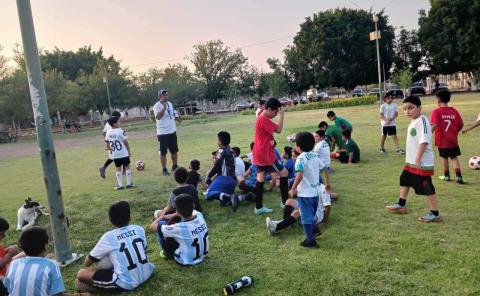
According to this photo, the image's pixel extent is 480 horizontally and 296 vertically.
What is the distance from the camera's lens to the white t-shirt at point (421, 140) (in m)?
5.77

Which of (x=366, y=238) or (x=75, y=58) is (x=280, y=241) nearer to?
(x=366, y=238)

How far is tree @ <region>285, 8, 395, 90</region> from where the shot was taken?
180 ft

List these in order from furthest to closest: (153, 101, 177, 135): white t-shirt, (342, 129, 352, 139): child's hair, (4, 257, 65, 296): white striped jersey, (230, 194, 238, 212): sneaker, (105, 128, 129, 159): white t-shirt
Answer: (342, 129, 352, 139): child's hair, (153, 101, 177, 135): white t-shirt, (105, 128, 129, 159): white t-shirt, (230, 194, 238, 212): sneaker, (4, 257, 65, 296): white striped jersey

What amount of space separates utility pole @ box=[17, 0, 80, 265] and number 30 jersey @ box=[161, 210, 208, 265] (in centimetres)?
148

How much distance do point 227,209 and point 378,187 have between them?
10.1 ft

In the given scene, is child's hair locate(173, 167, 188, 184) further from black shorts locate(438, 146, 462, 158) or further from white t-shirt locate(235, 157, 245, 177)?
black shorts locate(438, 146, 462, 158)

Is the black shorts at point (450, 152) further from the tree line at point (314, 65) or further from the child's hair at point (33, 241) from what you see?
the tree line at point (314, 65)

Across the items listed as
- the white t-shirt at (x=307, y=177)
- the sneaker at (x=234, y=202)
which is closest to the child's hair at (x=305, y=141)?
the white t-shirt at (x=307, y=177)

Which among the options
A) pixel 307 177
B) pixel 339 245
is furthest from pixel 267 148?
pixel 339 245

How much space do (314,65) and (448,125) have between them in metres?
53.0

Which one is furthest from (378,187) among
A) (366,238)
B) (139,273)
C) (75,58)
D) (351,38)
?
(75,58)

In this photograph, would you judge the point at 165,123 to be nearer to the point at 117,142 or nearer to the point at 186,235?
the point at 117,142

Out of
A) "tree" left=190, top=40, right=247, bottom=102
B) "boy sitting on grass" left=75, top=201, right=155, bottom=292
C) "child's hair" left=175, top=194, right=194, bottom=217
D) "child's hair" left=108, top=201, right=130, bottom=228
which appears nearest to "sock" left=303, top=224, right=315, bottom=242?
"child's hair" left=175, top=194, right=194, bottom=217

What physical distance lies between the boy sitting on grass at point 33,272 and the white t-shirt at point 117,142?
18.7 feet
